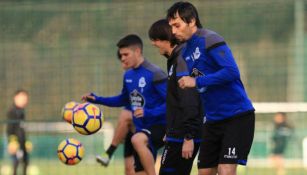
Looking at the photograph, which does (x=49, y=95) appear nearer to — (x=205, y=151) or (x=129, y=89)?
(x=129, y=89)

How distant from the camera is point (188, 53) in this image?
7879mm

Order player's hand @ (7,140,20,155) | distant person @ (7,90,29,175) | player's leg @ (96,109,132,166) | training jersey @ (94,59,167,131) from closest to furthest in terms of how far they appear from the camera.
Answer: training jersey @ (94,59,167,131), player's leg @ (96,109,132,166), distant person @ (7,90,29,175), player's hand @ (7,140,20,155)

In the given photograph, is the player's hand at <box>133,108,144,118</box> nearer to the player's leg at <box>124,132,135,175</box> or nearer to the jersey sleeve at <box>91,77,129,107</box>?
the jersey sleeve at <box>91,77,129,107</box>

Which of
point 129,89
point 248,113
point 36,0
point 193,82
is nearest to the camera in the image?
point 193,82

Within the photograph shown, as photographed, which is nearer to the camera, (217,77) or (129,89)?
(217,77)

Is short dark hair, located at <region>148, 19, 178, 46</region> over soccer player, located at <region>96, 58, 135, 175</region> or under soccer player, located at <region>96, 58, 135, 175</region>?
over

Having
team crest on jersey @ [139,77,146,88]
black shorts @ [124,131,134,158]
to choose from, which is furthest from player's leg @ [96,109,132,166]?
team crest on jersey @ [139,77,146,88]

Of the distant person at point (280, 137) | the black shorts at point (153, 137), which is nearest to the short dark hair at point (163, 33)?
the black shorts at point (153, 137)

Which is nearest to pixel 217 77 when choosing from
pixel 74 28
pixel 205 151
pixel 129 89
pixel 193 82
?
pixel 193 82

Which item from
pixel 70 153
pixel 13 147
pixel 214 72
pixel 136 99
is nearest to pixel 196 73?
pixel 214 72

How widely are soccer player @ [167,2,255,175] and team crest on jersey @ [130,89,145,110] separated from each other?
8.03 ft

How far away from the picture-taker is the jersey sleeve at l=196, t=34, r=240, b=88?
745 cm

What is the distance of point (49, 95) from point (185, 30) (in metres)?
8.18

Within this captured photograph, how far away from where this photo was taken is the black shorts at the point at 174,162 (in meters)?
8.27
